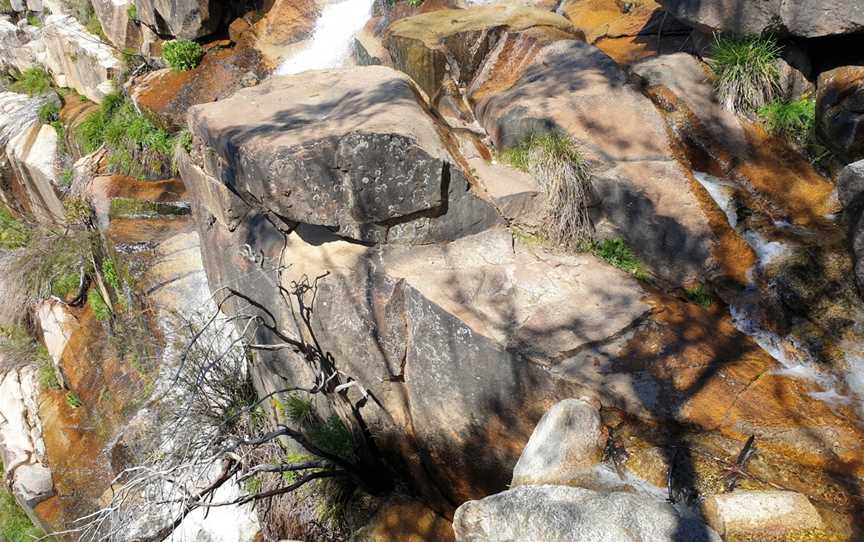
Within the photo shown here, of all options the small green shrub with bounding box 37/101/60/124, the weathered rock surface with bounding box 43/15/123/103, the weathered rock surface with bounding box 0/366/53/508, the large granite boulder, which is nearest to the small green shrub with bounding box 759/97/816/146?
the large granite boulder

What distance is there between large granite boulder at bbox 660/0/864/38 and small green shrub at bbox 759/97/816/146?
22.7 inches

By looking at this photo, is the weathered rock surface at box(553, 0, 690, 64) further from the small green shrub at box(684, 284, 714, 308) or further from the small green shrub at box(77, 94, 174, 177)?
the small green shrub at box(77, 94, 174, 177)

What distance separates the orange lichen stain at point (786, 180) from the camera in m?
4.77

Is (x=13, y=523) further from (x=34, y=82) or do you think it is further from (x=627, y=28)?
(x=627, y=28)

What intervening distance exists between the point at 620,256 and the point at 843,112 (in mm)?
1884

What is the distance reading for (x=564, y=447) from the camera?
10.7ft

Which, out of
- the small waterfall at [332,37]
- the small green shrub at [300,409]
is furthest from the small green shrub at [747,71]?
the small waterfall at [332,37]

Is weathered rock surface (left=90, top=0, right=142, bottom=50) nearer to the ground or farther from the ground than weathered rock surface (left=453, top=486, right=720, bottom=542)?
farther from the ground

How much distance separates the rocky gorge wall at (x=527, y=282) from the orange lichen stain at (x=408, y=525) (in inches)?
0.8

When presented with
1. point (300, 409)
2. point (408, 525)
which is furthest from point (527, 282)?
point (300, 409)

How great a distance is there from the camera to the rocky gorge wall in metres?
3.33

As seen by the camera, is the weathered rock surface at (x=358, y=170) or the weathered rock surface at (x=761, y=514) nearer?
the weathered rock surface at (x=761, y=514)

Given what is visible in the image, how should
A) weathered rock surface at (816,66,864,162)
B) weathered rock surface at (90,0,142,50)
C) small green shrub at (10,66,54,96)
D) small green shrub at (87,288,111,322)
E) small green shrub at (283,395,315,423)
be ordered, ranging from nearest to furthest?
weathered rock surface at (816,66,864,162)
small green shrub at (283,395,315,423)
small green shrub at (87,288,111,322)
weathered rock surface at (90,0,142,50)
small green shrub at (10,66,54,96)

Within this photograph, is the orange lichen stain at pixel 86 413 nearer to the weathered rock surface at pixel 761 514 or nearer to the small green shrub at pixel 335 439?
the small green shrub at pixel 335 439
